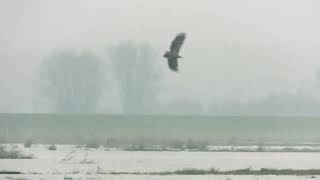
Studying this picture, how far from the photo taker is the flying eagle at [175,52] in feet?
83.4

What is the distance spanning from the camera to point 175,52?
2586 centimetres

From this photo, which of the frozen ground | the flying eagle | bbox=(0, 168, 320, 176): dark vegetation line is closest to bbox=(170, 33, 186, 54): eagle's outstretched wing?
the flying eagle

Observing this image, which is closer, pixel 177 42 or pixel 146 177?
pixel 177 42

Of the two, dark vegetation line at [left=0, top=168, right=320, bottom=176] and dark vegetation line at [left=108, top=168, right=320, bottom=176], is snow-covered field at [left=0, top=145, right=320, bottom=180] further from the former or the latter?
dark vegetation line at [left=108, top=168, right=320, bottom=176]

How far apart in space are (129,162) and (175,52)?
16187 mm

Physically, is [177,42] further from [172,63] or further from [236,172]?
[236,172]

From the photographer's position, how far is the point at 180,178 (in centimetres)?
3100

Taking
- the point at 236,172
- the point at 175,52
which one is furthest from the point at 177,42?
the point at 236,172

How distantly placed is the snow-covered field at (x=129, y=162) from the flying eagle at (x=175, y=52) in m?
6.48

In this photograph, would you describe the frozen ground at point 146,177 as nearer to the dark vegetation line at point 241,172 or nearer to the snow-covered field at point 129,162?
the snow-covered field at point 129,162

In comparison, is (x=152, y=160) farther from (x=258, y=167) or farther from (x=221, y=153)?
(x=221, y=153)

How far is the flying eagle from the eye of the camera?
83.4ft

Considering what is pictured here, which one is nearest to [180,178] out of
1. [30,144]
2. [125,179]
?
[125,179]

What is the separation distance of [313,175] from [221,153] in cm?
1627
